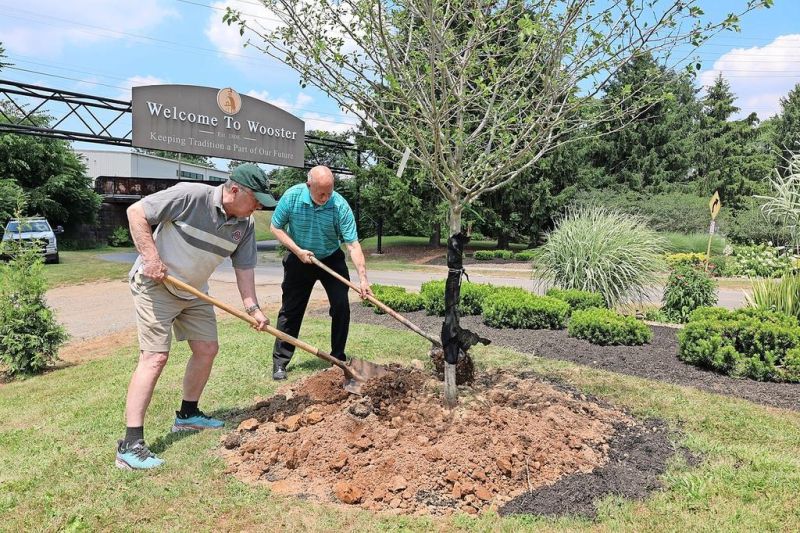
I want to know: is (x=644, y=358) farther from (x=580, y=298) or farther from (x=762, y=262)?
(x=762, y=262)

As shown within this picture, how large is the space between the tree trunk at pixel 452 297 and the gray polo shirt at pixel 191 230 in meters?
1.43

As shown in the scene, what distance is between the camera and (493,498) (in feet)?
9.23

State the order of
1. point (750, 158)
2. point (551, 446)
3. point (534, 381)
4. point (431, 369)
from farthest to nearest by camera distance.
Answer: point (750, 158) < point (431, 369) < point (534, 381) < point (551, 446)

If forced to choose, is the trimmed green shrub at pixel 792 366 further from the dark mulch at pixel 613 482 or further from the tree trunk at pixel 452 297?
the tree trunk at pixel 452 297

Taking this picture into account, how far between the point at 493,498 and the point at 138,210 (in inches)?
102

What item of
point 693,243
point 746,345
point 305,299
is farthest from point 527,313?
point 693,243

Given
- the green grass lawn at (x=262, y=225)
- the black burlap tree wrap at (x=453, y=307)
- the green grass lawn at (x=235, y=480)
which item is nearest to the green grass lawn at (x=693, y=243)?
the green grass lawn at (x=235, y=480)

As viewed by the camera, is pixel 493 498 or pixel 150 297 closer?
pixel 493 498

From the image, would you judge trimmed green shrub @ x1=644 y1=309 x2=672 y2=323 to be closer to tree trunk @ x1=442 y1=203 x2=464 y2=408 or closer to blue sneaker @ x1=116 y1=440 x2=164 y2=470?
tree trunk @ x1=442 y1=203 x2=464 y2=408

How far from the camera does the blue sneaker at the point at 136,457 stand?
321 cm

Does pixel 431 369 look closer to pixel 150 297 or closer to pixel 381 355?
pixel 381 355

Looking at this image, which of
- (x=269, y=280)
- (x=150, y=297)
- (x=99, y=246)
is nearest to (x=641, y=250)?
(x=150, y=297)

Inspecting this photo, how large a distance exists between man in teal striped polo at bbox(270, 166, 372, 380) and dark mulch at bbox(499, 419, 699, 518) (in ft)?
7.52

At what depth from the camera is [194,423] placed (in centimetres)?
385
